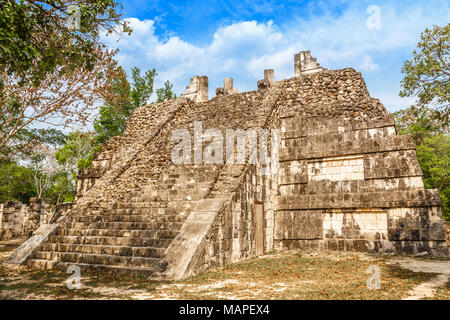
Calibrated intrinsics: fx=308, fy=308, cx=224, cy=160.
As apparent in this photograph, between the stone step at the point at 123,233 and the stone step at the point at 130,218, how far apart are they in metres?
0.54

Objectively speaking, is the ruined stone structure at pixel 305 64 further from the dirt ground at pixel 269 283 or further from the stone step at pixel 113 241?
the stone step at pixel 113 241

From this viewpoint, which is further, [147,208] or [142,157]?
[142,157]

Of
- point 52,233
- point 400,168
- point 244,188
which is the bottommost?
point 52,233

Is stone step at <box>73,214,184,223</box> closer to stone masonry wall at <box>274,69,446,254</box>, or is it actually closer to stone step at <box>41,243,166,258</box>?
stone step at <box>41,243,166,258</box>

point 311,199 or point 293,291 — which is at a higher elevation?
point 311,199

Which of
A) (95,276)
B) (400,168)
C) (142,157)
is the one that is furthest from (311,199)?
(95,276)

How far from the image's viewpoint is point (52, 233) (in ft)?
30.0

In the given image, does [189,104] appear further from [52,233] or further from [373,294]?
[373,294]

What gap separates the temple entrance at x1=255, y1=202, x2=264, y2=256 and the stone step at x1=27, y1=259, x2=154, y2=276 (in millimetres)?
4022

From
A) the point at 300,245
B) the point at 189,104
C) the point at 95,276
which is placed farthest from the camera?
the point at 189,104

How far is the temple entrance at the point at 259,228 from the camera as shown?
32.1 feet

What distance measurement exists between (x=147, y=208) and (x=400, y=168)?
27.2 ft

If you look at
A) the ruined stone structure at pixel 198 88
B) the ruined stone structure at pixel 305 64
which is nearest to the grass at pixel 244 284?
the ruined stone structure at pixel 305 64

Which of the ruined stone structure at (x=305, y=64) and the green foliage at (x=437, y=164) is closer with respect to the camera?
the ruined stone structure at (x=305, y=64)
